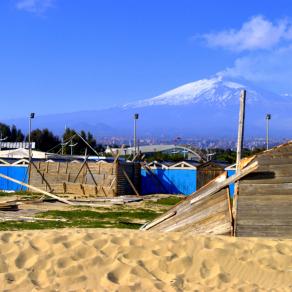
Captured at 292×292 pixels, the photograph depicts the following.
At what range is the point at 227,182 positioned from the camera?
9805 mm

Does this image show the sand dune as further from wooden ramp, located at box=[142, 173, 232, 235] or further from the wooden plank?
the wooden plank

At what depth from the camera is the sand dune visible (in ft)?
25.5

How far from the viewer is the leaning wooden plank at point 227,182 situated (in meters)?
9.63

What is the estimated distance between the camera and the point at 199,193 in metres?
10.3

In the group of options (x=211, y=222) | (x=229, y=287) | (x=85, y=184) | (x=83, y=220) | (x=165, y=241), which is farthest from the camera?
(x=85, y=184)

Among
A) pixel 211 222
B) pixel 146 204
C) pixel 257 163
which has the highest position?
pixel 257 163

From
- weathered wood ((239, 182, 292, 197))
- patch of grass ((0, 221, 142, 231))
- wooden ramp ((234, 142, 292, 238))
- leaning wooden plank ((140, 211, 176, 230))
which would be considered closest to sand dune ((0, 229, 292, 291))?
wooden ramp ((234, 142, 292, 238))

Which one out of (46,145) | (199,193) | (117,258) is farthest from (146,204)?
(46,145)

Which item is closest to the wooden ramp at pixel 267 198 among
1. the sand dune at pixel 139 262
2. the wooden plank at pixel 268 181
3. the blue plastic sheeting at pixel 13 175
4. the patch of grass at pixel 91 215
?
the wooden plank at pixel 268 181

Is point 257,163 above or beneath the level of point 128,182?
above

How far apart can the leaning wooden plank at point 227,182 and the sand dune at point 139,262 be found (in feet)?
3.01

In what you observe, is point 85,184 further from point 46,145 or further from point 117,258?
point 46,145

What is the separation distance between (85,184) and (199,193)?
24579mm

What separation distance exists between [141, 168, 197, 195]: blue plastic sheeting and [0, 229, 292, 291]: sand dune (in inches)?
1062
